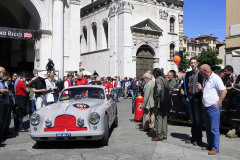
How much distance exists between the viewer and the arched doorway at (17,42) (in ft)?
73.3

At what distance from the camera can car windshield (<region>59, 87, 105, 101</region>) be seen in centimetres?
792

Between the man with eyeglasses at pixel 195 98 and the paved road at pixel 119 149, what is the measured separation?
0.31 meters

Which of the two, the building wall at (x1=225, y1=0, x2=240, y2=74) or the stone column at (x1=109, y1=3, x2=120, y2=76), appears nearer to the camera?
the building wall at (x1=225, y1=0, x2=240, y2=74)

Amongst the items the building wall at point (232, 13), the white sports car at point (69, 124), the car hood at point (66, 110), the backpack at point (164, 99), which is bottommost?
the white sports car at point (69, 124)

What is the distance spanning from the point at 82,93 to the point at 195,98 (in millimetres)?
3296

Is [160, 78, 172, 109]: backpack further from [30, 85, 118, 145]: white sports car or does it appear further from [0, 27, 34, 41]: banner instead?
[0, 27, 34, 41]: banner

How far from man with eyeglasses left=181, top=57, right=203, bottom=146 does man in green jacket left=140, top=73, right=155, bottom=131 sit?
1.41 meters

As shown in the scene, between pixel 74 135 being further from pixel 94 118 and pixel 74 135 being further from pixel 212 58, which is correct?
pixel 212 58

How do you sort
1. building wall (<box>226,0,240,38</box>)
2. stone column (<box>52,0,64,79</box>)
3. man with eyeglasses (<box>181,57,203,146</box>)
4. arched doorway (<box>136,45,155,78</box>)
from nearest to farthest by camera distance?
man with eyeglasses (<box>181,57,203,146</box>) < building wall (<box>226,0,240,38</box>) < stone column (<box>52,0,64,79</box>) < arched doorway (<box>136,45,155,78</box>)

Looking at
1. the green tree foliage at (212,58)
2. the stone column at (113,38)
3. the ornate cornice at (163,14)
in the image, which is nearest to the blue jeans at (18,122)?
the stone column at (113,38)

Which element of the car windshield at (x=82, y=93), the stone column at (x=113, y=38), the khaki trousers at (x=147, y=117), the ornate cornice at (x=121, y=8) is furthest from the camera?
the stone column at (x=113, y=38)

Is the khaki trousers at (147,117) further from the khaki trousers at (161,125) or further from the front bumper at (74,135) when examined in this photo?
the front bumper at (74,135)

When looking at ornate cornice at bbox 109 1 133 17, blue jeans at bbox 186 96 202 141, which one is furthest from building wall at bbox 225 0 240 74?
ornate cornice at bbox 109 1 133 17

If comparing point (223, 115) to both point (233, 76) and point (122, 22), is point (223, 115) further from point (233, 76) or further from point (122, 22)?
point (122, 22)
